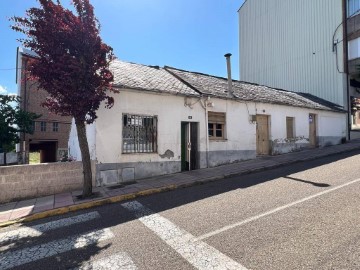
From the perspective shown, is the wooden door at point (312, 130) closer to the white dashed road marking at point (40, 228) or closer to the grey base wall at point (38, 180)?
the grey base wall at point (38, 180)

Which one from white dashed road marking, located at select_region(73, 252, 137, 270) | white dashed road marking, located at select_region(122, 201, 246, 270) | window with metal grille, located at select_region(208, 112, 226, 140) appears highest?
window with metal grille, located at select_region(208, 112, 226, 140)

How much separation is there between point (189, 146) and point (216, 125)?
1902 mm

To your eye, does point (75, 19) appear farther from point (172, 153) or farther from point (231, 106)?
point (231, 106)

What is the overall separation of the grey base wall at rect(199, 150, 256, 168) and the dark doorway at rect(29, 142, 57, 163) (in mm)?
25551

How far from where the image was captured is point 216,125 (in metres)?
11.8

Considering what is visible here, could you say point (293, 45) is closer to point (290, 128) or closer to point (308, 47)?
point (308, 47)

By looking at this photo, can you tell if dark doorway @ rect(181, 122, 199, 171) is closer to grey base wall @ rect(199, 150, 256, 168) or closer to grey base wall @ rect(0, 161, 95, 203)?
grey base wall @ rect(199, 150, 256, 168)

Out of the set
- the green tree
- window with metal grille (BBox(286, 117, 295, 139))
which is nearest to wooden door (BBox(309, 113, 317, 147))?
window with metal grille (BBox(286, 117, 295, 139))

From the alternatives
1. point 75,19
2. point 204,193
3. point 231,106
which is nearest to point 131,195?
point 204,193

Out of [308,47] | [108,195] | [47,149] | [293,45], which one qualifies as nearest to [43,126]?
[47,149]

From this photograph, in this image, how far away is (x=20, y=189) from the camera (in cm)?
746

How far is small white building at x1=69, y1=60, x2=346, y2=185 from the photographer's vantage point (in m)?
8.84

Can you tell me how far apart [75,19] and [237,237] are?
6.56m

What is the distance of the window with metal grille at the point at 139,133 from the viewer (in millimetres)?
9203
